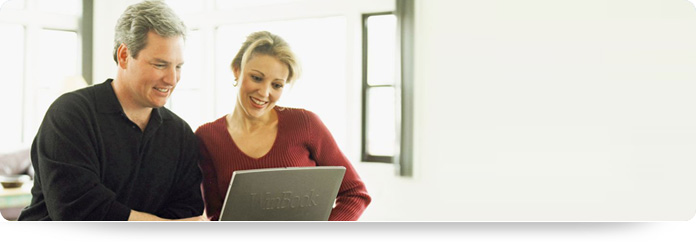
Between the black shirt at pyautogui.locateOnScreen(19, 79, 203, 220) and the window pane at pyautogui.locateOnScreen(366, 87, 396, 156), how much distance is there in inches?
21.3

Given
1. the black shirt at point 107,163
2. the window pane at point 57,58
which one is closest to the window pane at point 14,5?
the window pane at point 57,58

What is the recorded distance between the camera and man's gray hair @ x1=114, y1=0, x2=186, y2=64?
2.21 meters

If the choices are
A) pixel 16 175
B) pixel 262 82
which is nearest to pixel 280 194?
pixel 262 82

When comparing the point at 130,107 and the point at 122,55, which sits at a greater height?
the point at 122,55

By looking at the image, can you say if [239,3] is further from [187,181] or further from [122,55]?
[187,181]

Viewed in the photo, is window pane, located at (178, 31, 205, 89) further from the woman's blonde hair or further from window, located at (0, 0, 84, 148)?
window, located at (0, 0, 84, 148)

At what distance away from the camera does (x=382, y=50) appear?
7.40ft

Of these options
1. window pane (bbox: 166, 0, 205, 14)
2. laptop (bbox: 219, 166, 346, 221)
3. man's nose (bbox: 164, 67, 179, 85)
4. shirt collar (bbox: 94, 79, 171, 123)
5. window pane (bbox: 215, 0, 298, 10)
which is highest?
window pane (bbox: 215, 0, 298, 10)

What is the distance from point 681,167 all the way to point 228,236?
1428 millimetres

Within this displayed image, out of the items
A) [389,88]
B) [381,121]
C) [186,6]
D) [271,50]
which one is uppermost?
[186,6]

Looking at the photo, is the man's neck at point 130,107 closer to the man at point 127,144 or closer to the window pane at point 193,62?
the man at point 127,144

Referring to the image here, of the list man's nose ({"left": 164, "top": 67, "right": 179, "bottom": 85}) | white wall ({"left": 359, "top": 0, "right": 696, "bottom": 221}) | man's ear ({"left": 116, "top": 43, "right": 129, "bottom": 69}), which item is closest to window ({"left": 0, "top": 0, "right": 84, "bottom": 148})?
man's ear ({"left": 116, "top": 43, "right": 129, "bottom": 69})

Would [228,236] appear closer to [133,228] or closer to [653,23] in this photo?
[133,228]

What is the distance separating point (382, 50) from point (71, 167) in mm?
982
